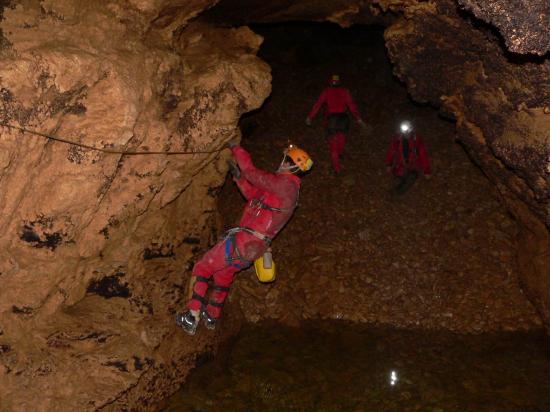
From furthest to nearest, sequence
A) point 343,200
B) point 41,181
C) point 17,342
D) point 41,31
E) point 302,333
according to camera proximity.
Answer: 1. point 343,200
2. point 302,333
3. point 17,342
4. point 41,181
5. point 41,31

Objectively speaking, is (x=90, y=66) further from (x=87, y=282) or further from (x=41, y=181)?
(x=87, y=282)

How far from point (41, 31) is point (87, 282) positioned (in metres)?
3.01

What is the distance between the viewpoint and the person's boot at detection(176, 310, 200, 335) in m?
6.85

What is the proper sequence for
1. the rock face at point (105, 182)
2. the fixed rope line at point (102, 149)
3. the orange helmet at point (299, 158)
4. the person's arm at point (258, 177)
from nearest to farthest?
the fixed rope line at point (102, 149)
the rock face at point (105, 182)
the person's arm at point (258, 177)
the orange helmet at point (299, 158)

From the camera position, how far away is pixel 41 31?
15.9ft

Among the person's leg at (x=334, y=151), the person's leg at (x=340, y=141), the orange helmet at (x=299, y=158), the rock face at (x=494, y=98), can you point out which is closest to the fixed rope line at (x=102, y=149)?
the orange helmet at (x=299, y=158)

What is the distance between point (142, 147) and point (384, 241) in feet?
15.2

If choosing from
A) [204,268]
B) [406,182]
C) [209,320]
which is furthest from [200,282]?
[406,182]

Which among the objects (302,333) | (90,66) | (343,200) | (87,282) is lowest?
(302,333)

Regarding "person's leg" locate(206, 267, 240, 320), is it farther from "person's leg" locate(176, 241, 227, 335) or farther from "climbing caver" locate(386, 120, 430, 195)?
"climbing caver" locate(386, 120, 430, 195)

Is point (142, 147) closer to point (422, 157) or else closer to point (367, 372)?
point (367, 372)

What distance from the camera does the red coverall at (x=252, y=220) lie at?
632cm

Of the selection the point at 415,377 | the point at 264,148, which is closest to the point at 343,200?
the point at 264,148

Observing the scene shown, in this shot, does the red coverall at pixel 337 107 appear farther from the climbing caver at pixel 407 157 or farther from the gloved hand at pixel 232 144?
the gloved hand at pixel 232 144
